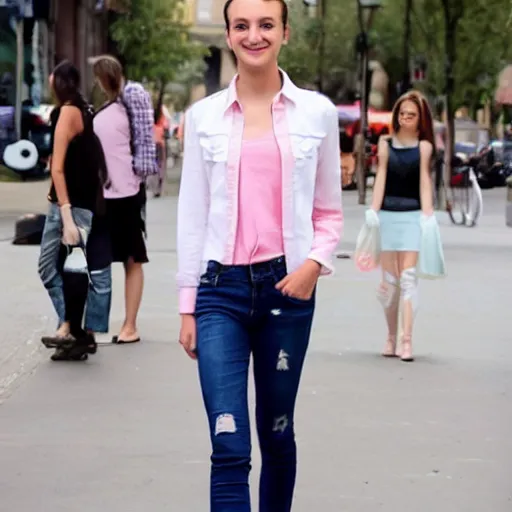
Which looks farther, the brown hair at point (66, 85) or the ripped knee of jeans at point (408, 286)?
the ripped knee of jeans at point (408, 286)

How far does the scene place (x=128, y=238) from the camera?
10.4 m

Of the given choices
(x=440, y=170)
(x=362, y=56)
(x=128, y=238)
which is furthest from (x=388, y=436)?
(x=362, y=56)

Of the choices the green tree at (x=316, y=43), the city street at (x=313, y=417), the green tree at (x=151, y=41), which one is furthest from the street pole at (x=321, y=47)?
the city street at (x=313, y=417)

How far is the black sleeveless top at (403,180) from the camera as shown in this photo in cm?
1020

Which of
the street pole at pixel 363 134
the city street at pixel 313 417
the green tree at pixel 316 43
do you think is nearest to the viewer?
the city street at pixel 313 417

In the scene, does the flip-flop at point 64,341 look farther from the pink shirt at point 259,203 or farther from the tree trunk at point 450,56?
the tree trunk at point 450,56

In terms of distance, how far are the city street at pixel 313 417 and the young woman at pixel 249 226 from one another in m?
Answer: 1.43

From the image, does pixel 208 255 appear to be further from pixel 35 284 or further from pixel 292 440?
pixel 35 284

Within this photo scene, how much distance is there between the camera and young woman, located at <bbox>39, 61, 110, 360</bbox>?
9328mm

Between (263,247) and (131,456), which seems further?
(131,456)

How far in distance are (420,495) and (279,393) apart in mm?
1604

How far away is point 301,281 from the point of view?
474cm

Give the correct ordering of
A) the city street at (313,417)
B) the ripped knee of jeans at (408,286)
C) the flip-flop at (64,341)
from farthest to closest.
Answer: the ripped knee of jeans at (408,286) → the flip-flop at (64,341) → the city street at (313,417)

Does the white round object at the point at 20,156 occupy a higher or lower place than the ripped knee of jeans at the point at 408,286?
lower
